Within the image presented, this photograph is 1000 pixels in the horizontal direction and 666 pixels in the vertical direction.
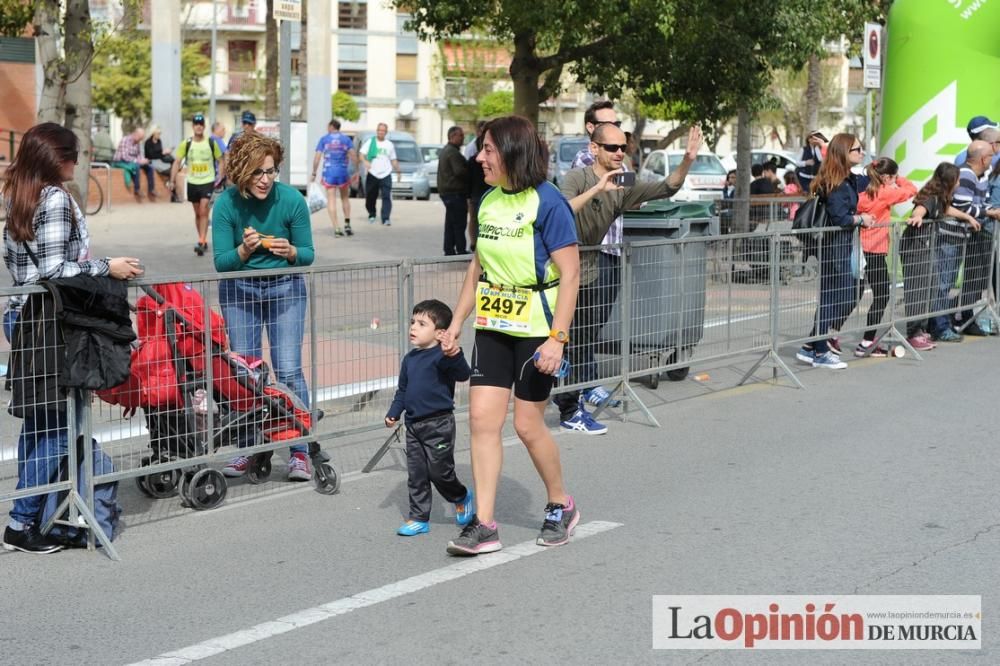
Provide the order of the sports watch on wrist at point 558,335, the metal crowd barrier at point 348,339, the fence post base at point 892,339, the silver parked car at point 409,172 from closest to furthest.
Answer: the sports watch on wrist at point 558,335 < the metal crowd barrier at point 348,339 < the fence post base at point 892,339 < the silver parked car at point 409,172

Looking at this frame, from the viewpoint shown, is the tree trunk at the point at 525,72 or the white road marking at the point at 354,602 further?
the tree trunk at the point at 525,72

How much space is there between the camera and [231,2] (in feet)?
235

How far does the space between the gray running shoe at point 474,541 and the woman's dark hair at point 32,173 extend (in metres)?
2.20

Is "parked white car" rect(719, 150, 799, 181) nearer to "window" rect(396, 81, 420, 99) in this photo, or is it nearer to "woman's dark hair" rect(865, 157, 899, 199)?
"woman's dark hair" rect(865, 157, 899, 199)

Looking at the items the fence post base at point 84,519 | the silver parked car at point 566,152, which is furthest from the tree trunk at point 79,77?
the silver parked car at point 566,152

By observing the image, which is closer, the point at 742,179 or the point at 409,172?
the point at 742,179

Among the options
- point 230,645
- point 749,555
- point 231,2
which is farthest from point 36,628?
point 231,2

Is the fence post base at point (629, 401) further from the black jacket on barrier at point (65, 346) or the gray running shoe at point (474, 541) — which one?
the black jacket on barrier at point (65, 346)

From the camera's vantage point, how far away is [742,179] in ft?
65.9

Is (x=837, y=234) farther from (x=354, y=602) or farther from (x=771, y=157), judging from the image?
(x=771, y=157)

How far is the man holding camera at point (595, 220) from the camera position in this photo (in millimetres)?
8078

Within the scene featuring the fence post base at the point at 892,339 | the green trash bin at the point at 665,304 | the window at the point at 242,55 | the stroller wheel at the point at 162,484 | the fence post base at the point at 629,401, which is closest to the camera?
the stroller wheel at the point at 162,484

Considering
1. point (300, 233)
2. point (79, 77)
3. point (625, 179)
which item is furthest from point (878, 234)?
point (79, 77)

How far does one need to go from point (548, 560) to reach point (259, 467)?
6.97ft
